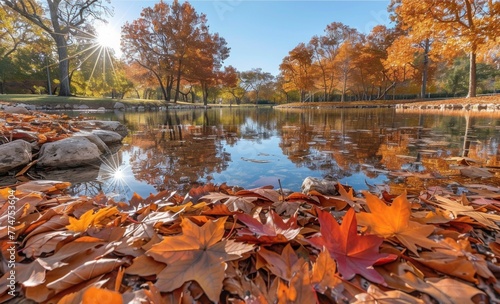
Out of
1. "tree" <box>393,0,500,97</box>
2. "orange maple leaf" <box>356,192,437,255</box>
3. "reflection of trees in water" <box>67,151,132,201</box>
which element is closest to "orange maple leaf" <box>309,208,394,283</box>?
"orange maple leaf" <box>356,192,437,255</box>

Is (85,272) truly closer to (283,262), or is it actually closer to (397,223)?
(283,262)

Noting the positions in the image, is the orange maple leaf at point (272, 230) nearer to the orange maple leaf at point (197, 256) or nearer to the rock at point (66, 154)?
the orange maple leaf at point (197, 256)

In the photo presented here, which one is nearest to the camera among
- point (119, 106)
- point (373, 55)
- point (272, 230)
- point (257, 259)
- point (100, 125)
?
point (257, 259)

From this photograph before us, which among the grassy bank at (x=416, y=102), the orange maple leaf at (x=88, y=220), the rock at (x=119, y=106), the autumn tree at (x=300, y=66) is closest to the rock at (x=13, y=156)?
the orange maple leaf at (x=88, y=220)

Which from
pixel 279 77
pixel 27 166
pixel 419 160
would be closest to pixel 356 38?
pixel 279 77

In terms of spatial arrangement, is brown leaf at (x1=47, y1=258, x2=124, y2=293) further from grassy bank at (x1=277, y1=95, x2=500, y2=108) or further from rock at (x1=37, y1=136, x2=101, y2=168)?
grassy bank at (x1=277, y1=95, x2=500, y2=108)

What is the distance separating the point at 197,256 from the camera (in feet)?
2.17

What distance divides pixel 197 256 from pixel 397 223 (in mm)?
620

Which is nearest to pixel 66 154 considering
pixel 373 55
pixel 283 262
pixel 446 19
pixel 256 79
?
pixel 283 262

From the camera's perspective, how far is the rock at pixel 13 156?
2.18 meters

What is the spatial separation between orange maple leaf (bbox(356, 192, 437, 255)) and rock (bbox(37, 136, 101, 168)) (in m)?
2.91

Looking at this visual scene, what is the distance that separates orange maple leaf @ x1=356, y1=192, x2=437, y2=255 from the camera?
28.6 inches

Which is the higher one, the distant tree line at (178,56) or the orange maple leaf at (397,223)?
the distant tree line at (178,56)

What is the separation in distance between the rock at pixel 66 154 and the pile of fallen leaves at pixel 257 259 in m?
1.89
